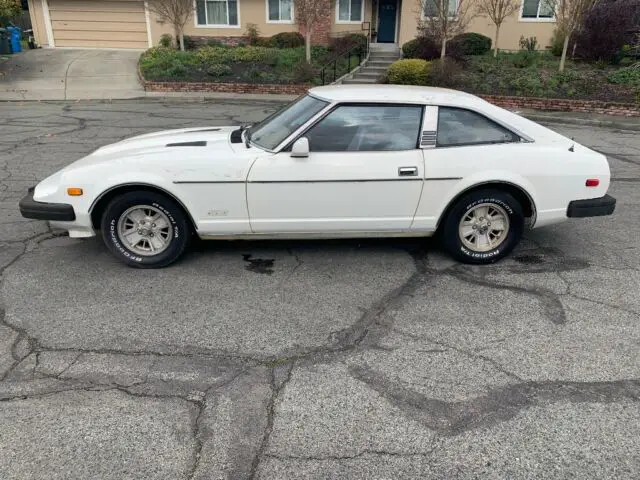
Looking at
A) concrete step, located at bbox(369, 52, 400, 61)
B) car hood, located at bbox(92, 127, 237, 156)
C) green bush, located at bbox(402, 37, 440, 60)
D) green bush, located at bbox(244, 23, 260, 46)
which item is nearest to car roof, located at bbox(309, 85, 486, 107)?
car hood, located at bbox(92, 127, 237, 156)

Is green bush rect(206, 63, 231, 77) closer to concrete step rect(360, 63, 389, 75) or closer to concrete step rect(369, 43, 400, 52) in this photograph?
concrete step rect(360, 63, 389, 75)

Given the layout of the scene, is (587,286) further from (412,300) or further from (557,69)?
(557,69)

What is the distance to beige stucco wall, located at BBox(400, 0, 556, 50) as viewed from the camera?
2067 centimetres

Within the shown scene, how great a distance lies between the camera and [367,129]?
15.0 feet

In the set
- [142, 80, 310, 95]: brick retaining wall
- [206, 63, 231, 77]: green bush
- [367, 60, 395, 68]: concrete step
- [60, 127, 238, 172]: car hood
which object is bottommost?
[142, 80, 310, 95]: brick retaining wall

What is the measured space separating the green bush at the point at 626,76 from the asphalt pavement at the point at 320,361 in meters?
13.0

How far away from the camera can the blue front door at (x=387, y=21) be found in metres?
23.2

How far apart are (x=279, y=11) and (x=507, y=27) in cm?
980

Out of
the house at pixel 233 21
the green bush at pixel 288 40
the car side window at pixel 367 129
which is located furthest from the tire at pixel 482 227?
the green bush at pixel 288 40

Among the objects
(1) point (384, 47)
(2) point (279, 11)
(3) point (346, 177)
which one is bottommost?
(3) point (346, 177)

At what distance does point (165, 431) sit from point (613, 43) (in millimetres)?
19706

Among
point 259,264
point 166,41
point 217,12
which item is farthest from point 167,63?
point 259,264

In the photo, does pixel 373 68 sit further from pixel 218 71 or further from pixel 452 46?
pixel 218 71

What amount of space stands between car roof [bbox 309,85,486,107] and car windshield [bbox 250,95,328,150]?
129mm
